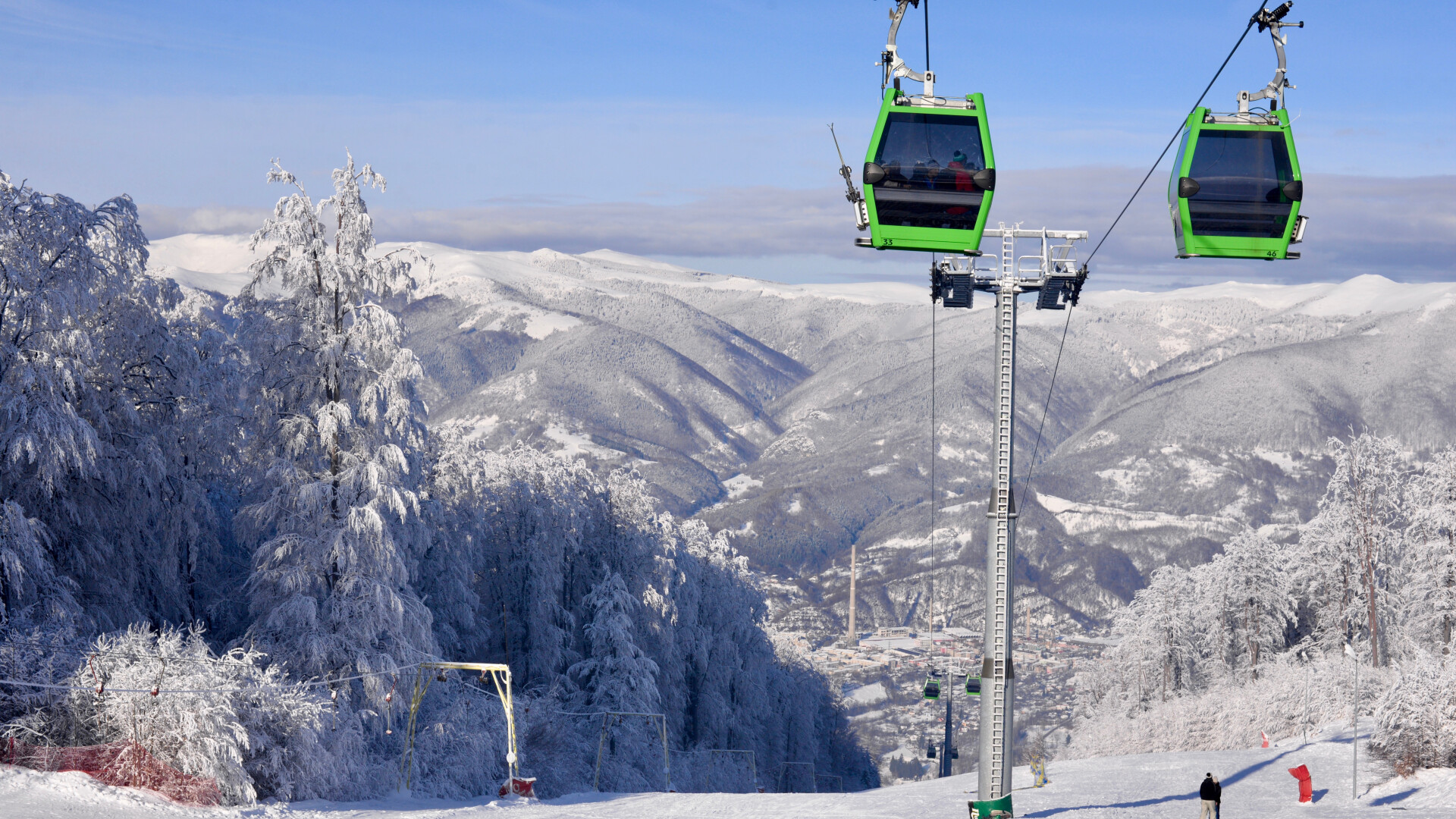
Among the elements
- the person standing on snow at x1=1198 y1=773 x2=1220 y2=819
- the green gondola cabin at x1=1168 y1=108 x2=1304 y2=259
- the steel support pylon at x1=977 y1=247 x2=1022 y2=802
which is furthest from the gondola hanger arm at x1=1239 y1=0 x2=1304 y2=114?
the person standing on snow at x1=1198 y1=773 x2=1220 y2=819

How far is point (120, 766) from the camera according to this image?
21484mm

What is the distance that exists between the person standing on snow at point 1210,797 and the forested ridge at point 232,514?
1681cm

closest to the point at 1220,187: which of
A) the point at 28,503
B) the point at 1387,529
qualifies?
the point at 28,503

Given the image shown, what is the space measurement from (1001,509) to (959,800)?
450 inches

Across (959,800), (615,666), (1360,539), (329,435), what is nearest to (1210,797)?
(959,800)

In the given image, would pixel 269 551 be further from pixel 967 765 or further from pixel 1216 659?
pixel 967 765

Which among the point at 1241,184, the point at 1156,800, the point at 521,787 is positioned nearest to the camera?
the point at 1241,184

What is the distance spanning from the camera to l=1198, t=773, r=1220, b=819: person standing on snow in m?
22.6

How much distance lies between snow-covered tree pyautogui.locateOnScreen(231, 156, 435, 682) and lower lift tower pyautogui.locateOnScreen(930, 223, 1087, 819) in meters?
13.6

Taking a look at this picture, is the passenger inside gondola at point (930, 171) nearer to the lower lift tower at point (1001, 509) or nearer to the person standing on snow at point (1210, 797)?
the lower lift tower at point (1001, 509)

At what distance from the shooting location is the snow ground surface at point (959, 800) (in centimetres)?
2044

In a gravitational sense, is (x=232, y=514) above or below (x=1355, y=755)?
above

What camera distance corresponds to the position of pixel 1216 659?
207 ft

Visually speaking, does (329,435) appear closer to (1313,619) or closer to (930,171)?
(930,171)
